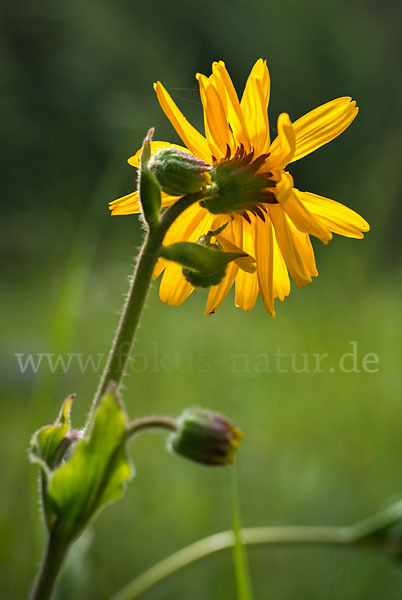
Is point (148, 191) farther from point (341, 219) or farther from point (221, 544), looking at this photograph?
point (221, 544)

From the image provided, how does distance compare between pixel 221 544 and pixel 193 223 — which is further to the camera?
pixel 221 544

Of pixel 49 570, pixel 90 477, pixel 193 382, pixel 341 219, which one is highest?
pixel 341 219

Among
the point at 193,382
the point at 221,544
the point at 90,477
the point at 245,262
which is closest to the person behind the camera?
the point at 90,477

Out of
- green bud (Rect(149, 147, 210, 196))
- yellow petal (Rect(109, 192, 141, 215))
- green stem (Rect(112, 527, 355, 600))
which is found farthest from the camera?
green stem (Rect(112, 527, 355, 600))

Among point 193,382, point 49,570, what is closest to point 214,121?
point 49,570

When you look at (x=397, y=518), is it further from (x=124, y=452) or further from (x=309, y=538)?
(x=124, y=452)

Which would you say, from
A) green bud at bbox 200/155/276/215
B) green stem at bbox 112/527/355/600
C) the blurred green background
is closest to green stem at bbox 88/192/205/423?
green bud at bbox 200/155/276/215

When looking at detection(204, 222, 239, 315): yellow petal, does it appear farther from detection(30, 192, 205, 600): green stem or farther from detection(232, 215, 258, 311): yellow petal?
detection(30, 192, 205, 600): green stem
